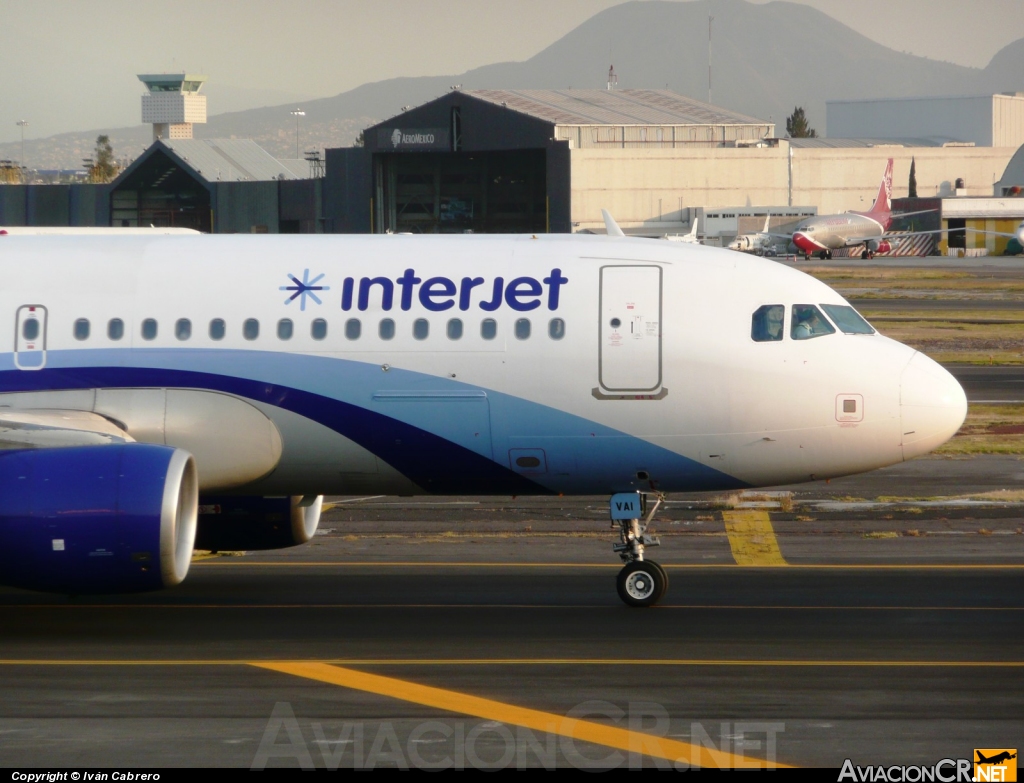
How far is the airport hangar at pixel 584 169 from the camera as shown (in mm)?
113688

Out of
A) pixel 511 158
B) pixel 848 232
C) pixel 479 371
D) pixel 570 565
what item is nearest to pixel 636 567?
pixel 570 565

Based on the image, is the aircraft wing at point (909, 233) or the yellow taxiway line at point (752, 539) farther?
the aircraft wing at point (909, 233)

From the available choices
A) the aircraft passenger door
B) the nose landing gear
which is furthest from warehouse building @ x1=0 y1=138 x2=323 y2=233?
the nose landing gear

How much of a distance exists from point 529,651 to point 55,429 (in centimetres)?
569

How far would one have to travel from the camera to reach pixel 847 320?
50.9 ft

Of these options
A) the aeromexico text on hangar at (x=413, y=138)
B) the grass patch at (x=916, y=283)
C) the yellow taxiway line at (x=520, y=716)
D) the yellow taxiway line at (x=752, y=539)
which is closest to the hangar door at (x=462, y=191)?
the aeromexico text on hangar at (x=413, y=138)

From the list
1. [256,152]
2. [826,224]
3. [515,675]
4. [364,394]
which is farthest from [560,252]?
[256,152]

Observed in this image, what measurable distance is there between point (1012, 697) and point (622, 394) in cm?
524

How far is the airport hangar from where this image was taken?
11369 centimetres

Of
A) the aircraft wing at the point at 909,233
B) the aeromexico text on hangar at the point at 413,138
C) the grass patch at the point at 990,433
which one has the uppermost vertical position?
the aeromexico text on hangar at the point at 413,138

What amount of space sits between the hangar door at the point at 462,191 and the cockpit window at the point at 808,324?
333 ft

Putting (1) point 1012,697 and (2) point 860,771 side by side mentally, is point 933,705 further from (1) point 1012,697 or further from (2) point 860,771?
(2) point 860,771

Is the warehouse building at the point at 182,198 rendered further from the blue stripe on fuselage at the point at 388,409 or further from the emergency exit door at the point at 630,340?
the emergency exit door at the point at 630,340

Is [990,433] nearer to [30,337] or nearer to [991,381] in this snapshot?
[991,381]
